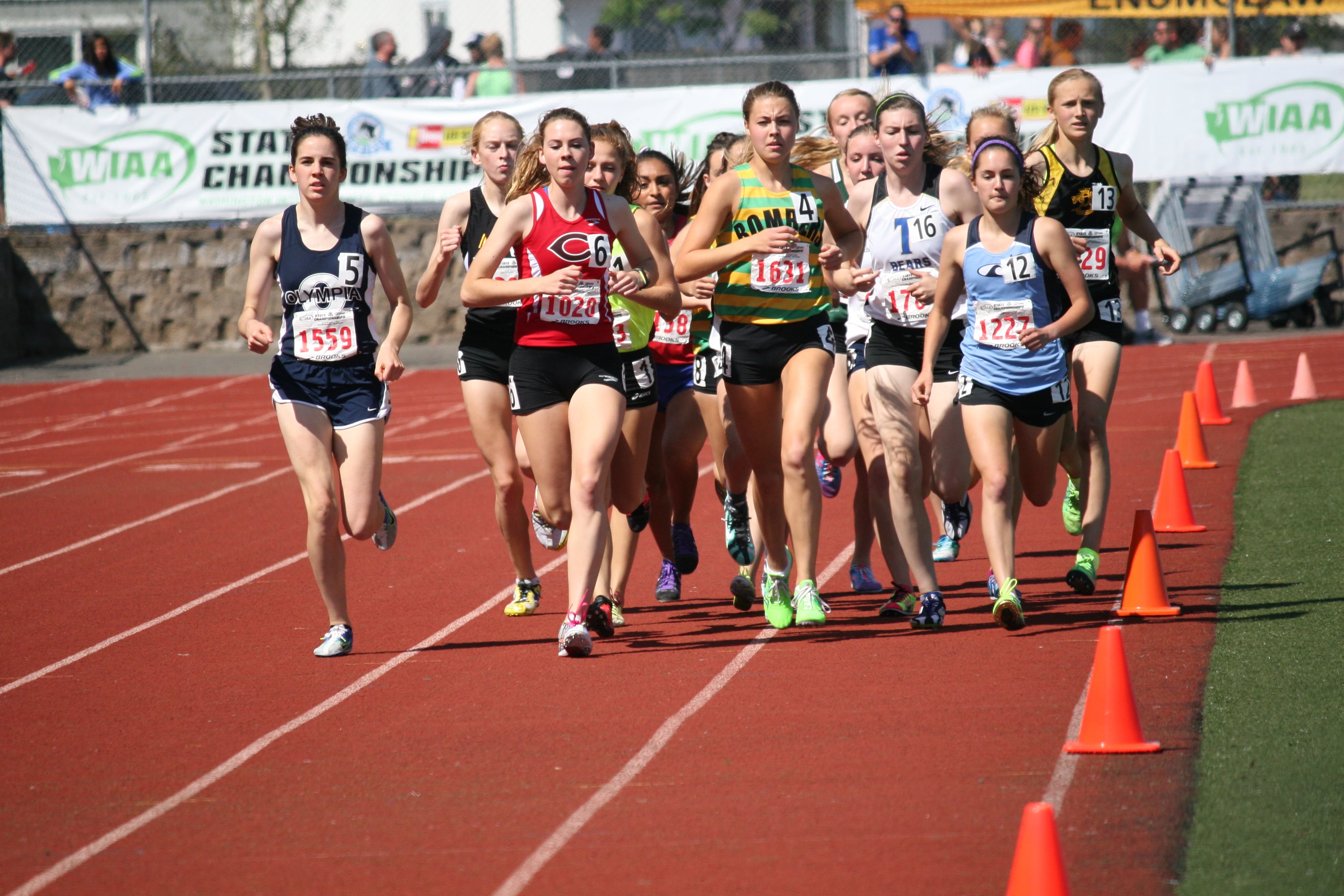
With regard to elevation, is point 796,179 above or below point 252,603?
above

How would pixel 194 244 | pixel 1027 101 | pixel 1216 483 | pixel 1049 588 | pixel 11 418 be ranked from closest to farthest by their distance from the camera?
pixel 1049 588
pixel 1216 483
pixel 11 418
pixel 1027 101
pixel 194 244

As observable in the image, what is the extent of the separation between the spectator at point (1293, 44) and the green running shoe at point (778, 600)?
607 inches

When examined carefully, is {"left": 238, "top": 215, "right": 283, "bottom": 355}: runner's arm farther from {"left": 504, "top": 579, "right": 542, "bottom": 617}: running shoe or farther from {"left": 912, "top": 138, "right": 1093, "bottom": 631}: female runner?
{"left": 912, "top": 138, "right": 1093, "bottom": 631}: female runner

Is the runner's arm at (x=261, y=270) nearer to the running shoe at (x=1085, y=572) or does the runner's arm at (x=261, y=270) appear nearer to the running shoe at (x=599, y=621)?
the running shoe at (x=599, y=621)

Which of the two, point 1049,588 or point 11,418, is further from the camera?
point 11,418

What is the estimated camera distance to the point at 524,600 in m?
7.71

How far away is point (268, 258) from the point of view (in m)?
6.79

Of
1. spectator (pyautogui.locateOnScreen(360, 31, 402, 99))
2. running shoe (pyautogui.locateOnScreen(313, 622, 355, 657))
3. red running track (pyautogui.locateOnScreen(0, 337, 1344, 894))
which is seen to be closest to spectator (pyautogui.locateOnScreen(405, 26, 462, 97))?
Result: spectator (pyautogui.locateOnScreen(360, 31, 402, 99))

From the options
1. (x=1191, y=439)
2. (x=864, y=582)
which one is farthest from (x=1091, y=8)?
(x=864, y=582)

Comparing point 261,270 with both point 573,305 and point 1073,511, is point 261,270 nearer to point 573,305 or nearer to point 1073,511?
point 573,305

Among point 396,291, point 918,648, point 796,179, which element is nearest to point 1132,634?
point 918,648

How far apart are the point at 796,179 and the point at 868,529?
6.30 feet

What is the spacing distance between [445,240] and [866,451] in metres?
2.16

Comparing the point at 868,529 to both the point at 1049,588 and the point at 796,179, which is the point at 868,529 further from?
the point at 796,179
